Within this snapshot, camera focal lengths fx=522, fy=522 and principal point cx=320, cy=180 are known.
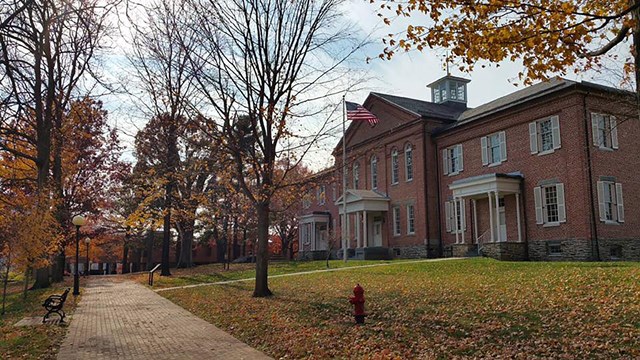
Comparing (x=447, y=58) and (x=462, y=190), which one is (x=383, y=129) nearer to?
(x=462, y=190)

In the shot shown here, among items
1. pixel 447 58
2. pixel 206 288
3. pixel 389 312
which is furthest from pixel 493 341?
pixel 206 288

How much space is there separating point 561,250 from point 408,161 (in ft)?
39.6

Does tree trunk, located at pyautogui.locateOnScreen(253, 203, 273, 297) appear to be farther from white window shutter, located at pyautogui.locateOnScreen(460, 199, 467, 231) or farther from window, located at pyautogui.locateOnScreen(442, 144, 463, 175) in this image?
window, located at pyautogui.locateOnScreen(442, 144, 463, 175)

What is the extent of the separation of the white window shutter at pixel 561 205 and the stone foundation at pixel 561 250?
1.01 metres

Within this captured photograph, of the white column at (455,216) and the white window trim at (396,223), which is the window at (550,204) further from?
the white window trim at (396,223)

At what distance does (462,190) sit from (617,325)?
64.2 ft

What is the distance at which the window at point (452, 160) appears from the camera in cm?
2978

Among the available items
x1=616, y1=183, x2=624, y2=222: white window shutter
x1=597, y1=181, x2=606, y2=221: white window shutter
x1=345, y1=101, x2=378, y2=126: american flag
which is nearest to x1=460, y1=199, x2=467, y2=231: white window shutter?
x1=345, y1=101, x2=378, y2=126: american flag

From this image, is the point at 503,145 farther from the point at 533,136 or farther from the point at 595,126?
the point at 595,126

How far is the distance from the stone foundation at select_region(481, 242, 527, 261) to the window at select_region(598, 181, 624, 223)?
3725 millimetres

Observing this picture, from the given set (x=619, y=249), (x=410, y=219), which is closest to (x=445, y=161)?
(x=410, y=219)

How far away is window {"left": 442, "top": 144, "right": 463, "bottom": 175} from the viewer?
2978 centimetres

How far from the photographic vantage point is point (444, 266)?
19.8 m

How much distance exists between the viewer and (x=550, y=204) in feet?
78.6
